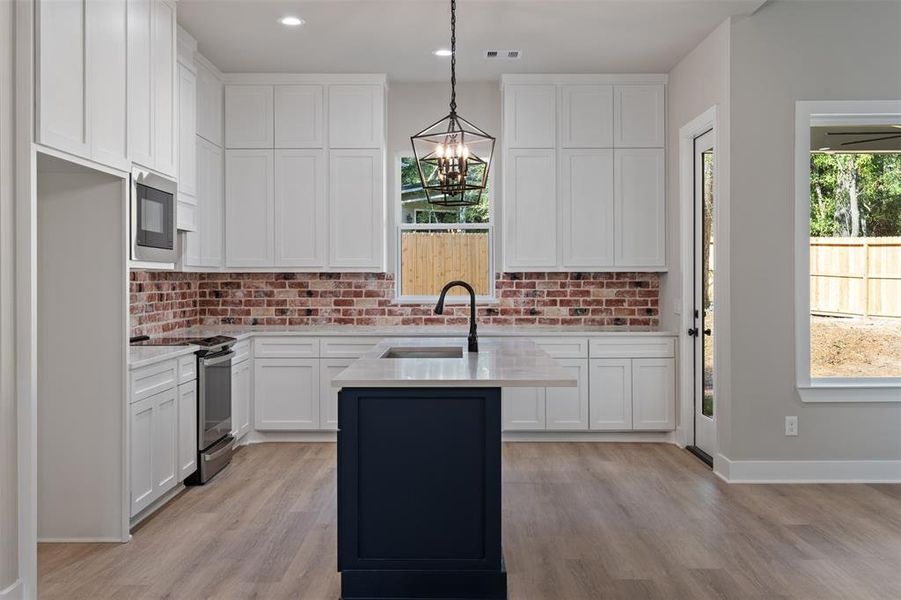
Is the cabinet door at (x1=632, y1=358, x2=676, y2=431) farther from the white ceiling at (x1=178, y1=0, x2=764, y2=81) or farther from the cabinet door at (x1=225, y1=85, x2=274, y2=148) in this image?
the cabinet door at (x1=225, y1=85, x2=274, y2=148)

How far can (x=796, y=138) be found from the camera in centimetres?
455

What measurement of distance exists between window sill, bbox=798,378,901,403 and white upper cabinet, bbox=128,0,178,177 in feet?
13.2

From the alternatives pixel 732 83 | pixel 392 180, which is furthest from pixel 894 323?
pixel 392 180

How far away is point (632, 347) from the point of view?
18.5 feet

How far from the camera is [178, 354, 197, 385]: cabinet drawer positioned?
424cm

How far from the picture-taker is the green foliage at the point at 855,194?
4641mm

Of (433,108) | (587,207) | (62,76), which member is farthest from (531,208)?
(62,76)

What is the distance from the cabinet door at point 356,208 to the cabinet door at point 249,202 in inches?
20.3

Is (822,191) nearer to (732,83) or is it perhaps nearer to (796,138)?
(796,138)

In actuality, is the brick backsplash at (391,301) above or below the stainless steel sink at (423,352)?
above

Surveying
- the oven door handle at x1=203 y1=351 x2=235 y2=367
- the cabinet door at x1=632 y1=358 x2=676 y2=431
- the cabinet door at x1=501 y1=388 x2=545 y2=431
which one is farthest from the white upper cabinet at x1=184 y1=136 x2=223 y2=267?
the cabinet door at x1=632 y1=358 x2=676 y2=431

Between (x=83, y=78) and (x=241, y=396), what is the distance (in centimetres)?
278

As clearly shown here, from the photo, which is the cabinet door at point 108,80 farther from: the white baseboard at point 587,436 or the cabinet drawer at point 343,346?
the white baseboard at point 587,436

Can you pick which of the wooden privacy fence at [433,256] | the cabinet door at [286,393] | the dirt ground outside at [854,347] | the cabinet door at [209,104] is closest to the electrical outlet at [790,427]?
the dirt ground outside at [854,347]
